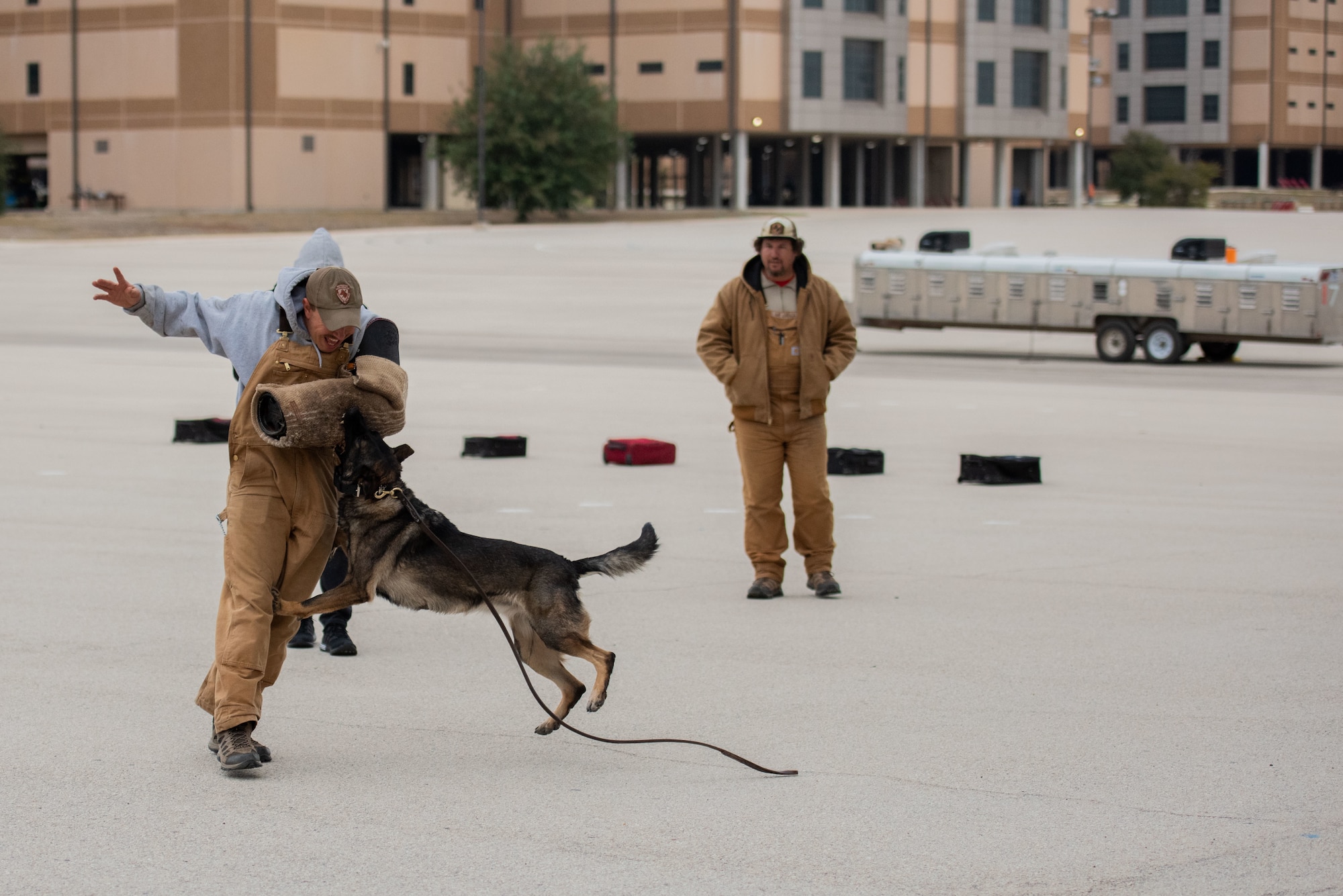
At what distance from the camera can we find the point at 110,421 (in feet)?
57.7

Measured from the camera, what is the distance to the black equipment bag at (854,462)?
14.2m

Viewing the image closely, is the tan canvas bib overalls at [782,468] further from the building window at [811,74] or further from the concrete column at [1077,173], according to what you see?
the concrete column at [1077,173]

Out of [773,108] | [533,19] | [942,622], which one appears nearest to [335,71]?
[533,19]

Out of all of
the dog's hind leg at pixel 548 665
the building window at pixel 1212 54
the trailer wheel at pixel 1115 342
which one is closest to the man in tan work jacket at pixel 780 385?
the dog's hind leg at pixel 548 665

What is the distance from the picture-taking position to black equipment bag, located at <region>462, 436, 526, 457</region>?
15070 mm

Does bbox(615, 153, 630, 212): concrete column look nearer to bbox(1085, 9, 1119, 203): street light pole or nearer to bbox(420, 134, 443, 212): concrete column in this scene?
bbox(420, 134, 443, 212): concrete column

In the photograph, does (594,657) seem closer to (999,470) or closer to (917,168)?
(999,470)

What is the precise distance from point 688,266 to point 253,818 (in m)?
44.4

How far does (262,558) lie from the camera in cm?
612

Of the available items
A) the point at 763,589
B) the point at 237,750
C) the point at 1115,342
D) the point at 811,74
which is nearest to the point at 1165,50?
the point at 811,74

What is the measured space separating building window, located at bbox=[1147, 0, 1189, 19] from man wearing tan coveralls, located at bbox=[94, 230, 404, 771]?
387 ft

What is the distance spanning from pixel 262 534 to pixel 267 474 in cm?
22

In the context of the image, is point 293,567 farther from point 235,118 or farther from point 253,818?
point 235,118

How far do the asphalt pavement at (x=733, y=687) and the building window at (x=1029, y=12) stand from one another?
74593mm
